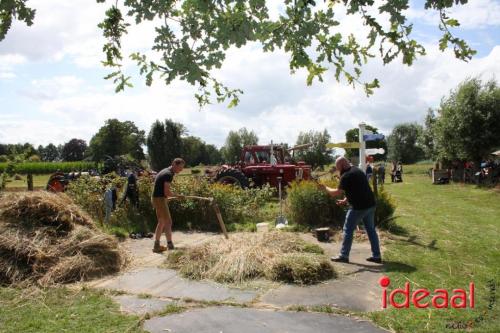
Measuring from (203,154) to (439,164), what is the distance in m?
66.1

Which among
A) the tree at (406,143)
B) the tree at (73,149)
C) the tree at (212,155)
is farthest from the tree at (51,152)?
the tree at (406,143)

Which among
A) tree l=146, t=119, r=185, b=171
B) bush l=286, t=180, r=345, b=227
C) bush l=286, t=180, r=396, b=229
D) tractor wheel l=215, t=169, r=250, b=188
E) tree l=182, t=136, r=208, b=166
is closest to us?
bush l=286, t=180, r=396, b=229

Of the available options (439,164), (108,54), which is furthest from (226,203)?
(439,164)

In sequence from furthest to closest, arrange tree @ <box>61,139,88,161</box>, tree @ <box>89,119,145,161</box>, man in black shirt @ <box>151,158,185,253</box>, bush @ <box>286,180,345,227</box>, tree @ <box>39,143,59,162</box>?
1. tree @ <box>39,143,59,162</box>
2. tree @ <box>61,139,88,161</box>
3. tree @ <box>89,119,145,161</box>
4. bush @ <box>286,180,345,227</box>
5. man in black shirt @ <box>151,158,185,253</box>

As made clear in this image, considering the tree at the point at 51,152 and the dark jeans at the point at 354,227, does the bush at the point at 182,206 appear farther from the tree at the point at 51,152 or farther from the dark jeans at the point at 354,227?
the tree at the point at 51,152

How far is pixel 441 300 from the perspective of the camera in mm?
4992

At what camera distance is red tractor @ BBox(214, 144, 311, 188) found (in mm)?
15656

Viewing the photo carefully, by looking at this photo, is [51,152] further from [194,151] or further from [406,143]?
[406,143]

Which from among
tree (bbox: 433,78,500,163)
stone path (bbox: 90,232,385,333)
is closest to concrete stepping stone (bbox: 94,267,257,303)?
stone path (bbox: 90,232,385,333)

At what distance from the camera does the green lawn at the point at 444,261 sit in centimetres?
445

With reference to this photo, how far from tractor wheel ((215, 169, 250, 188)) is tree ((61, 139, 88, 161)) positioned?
8736 centimetres

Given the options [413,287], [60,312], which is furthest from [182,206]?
[413,287]

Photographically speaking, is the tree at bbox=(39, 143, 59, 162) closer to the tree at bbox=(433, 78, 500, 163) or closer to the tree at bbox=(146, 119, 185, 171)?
the tree at bbox=(146, 119, 185, 171)

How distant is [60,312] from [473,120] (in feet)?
83.5
